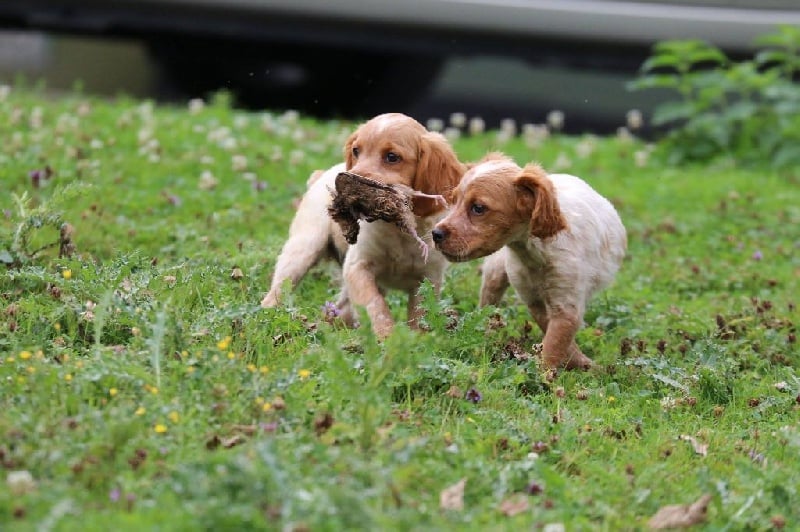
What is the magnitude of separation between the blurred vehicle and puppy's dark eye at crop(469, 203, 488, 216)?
17.5 feet

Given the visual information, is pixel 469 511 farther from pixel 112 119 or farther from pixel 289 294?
pixel 112 119

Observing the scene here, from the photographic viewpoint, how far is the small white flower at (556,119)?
375 inches

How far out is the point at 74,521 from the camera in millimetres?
2756

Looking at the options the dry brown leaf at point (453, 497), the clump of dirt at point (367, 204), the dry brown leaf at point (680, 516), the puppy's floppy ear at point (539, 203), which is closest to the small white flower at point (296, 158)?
A: the clump of dirt at point (367, 204)

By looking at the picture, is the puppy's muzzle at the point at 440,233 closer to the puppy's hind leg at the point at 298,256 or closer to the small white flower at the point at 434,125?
the puppy's hind leg at the point at 298,256

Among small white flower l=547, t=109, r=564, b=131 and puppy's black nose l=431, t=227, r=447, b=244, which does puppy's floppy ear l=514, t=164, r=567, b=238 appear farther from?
small white flower l=547, t=109, r=564, b=131

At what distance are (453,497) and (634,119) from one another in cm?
646

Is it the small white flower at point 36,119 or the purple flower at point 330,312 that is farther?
the small white flower at point 36,119

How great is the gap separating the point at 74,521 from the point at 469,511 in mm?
1012

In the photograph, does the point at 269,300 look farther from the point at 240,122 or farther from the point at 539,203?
the point at 240,122

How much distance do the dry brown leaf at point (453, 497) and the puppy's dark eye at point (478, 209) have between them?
1.46 m

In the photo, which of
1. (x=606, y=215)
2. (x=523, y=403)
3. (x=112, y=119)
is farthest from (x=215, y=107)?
(x=523, y=403)

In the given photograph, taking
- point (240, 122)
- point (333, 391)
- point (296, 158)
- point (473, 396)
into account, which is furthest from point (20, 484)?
point (240, 122)

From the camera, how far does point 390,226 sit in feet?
16.1
